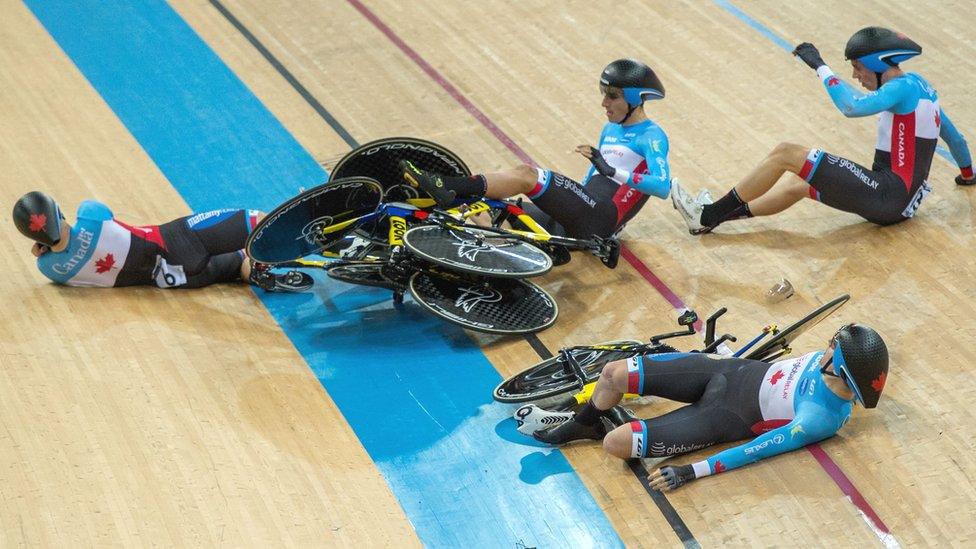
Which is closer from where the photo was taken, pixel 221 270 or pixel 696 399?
pixel 696 399

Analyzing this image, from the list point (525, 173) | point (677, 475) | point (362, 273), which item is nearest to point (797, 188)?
point (525, 173)

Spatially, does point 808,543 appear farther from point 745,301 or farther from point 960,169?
point 960,169

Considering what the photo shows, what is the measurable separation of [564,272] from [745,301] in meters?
1.12

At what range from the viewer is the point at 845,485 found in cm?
582

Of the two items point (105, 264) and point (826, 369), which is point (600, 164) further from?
point (105, 264)

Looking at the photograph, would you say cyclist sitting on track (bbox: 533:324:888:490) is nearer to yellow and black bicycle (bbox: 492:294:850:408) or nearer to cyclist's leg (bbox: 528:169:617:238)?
yellow and black bicycle (bbox: 492:294:850:408)

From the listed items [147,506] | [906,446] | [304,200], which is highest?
[304,200]

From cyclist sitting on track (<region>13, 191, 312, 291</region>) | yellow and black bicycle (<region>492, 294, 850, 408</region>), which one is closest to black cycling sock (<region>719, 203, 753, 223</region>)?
yellow and black bicycle (<region>492, 294, 850, 408</region>)

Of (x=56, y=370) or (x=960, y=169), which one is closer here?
(x=56, y=370)

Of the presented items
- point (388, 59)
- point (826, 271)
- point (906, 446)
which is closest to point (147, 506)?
point (906, 446)

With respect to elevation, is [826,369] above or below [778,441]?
above

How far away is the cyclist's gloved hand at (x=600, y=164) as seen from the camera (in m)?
6.95

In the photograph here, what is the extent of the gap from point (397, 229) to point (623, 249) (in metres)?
1.69

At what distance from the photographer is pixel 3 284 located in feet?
22.9
